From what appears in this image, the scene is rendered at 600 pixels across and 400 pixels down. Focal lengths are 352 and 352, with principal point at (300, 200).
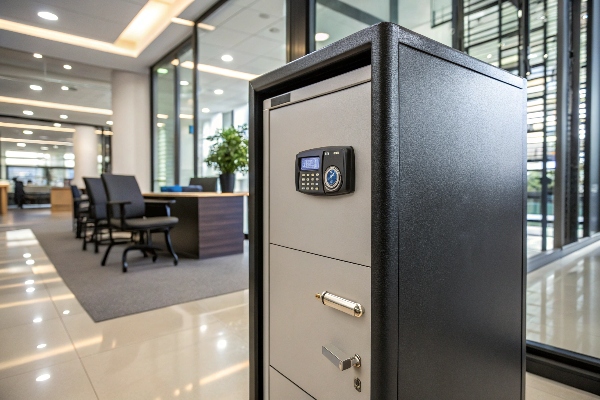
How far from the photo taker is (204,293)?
2.70 m

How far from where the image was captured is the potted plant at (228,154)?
441cm

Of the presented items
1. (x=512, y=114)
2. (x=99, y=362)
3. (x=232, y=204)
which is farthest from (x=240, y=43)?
(x=512, y=114)

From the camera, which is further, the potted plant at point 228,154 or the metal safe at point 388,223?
the potted plant at point 228,154

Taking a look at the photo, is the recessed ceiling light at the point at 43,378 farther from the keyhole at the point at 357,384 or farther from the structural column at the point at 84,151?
the structural column at the point at 84,151

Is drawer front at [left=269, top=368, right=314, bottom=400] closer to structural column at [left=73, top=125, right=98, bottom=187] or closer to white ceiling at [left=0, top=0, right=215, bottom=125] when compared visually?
white ceiling at [left=0, top=0, right=215, bottom=125]

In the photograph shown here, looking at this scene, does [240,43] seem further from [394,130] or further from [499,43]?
[394,130]

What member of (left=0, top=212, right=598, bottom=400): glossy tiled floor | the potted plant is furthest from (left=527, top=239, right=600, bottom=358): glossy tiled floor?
the potted plant

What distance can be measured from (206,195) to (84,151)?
433 inches

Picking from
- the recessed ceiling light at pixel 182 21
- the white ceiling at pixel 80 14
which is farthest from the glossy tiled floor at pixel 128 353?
the recessed ceiling light at pixel 182 21

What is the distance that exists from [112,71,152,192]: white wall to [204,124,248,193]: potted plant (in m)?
3.47

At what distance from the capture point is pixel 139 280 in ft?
10.2

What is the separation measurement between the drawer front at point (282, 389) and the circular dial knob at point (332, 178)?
48 centimetres

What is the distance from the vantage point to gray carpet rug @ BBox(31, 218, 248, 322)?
8.11 feet

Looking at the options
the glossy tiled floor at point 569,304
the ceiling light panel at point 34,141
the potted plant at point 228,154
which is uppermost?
the ceiling light panel at point 34,141
